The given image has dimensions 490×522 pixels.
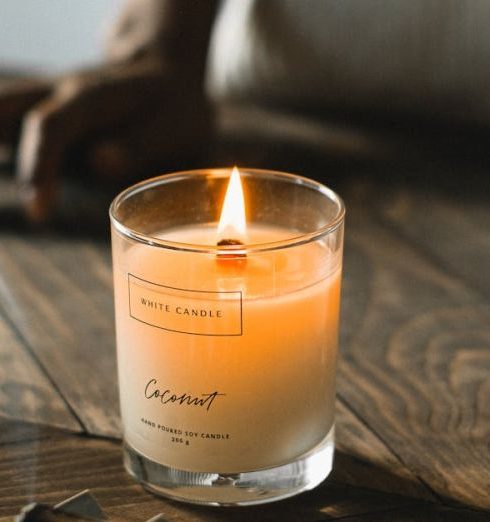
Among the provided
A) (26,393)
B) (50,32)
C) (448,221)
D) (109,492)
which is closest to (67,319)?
(26,393)

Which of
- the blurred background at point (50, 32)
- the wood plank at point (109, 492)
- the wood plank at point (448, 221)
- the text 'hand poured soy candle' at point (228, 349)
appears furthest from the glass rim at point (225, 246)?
the blurred background at point (50, 32)

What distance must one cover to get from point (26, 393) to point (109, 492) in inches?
4.8

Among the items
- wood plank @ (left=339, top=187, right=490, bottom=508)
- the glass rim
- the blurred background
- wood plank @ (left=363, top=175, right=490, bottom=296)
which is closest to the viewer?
the glass rim

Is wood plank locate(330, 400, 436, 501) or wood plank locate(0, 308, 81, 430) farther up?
wood plank locate(330, 400, 436, 501)

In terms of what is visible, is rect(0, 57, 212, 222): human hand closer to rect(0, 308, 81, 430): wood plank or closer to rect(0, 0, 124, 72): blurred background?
rect(0, 308, 81, 430): wood plank

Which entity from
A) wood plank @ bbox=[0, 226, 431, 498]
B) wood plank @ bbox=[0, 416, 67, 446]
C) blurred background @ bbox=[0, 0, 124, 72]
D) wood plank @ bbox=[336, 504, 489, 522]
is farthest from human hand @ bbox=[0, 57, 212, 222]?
blurred background @ bbox=[0, 0, 124, 72]

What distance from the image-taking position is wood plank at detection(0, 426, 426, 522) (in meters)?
0.50

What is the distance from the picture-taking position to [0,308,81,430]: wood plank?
0.59 meters

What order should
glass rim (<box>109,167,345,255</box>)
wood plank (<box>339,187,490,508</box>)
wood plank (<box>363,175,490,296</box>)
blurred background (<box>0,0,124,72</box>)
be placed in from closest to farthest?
glass rim (<box>109,167,345,255</box>), wood plank (<box>339,187,490,508</box>), wood plank (<box>363,175,490,296</box>), blurred background (<box>0,0,124,72</box>)

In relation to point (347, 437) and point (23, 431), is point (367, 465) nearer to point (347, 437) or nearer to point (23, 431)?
point (347, 437)

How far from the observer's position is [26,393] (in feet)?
2.02

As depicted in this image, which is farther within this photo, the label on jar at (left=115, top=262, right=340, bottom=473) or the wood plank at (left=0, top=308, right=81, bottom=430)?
the wood plank at (left=0, top=308, right=81, bottom=430)

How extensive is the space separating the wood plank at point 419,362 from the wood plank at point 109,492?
0.15 ft

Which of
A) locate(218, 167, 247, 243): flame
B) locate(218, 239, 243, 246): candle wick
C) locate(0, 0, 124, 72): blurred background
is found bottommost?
locate(0, 0, 124, 72): blurred background
